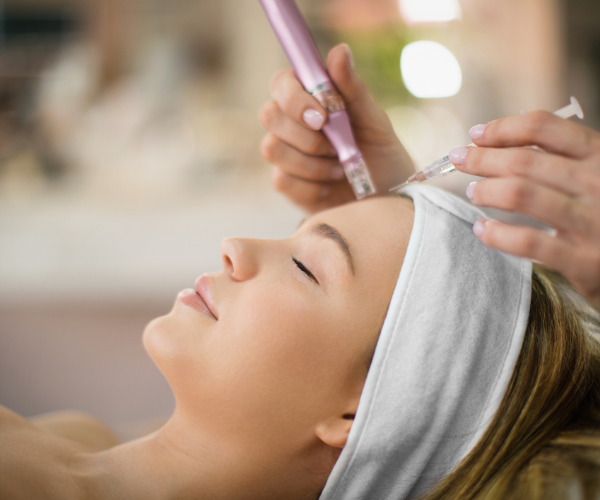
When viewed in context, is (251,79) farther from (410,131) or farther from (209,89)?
(410,131)

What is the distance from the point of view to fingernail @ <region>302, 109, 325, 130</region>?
835 mm

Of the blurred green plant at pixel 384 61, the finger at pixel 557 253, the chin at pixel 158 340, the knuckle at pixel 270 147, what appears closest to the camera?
the finger at pixel 557 253

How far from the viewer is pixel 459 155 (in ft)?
2.02

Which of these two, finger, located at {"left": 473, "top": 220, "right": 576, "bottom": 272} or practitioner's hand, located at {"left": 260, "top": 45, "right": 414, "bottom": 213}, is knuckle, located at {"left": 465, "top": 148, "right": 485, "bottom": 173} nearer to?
finger, located at {"left": 473, "top": 220, "right": 576, "bottom": 272}

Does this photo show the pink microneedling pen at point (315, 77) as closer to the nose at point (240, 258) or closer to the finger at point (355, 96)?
the finger at point (355, 96)

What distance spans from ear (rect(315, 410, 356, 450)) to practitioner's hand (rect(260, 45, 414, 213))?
1.51 feet

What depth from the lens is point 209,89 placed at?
2424 millimetres

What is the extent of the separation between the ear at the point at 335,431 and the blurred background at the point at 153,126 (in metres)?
1.24

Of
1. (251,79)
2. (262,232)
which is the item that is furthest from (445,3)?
(262,232)

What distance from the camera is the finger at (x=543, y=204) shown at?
1.63ft

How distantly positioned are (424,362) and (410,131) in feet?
5.81

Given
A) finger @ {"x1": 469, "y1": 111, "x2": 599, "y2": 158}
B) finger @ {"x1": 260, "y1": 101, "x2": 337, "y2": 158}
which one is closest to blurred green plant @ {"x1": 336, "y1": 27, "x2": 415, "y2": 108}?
finger @ {"x1": 260, "y1": 101, "x2": 337, "y2": 158}

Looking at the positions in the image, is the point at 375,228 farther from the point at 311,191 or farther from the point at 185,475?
the point at 185,475

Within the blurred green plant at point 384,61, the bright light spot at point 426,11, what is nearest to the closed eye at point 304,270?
the blurred green plant at point 384,61
